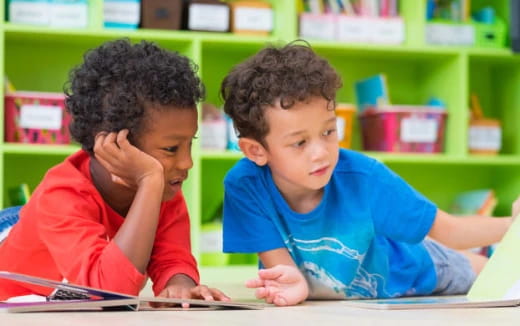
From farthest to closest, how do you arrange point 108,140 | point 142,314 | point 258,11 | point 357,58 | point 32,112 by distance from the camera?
point 357,58, point 258,11, point 32,112, point 108,140, point 142,314

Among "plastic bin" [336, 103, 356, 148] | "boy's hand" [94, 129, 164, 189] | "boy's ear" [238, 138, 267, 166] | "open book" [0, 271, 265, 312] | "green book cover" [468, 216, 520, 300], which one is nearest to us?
"open book" [0, 271, 265, 312]

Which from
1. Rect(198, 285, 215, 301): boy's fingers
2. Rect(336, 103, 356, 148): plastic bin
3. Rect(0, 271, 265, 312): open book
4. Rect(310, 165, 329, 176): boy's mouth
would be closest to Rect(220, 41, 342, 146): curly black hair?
Rect(310, 165, 329, 176): boy's mouth

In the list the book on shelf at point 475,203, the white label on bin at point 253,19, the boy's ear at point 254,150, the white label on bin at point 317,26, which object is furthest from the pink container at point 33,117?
the book on shelf at point 475,203

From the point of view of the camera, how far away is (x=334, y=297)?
4.76 feet

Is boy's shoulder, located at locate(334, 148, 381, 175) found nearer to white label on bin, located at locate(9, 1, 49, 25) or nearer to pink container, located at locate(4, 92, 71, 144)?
pink container, located at locate(4, 92, 71, 144)

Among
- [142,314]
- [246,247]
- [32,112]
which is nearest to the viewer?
[142,314]

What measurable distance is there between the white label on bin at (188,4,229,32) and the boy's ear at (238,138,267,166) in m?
1.47

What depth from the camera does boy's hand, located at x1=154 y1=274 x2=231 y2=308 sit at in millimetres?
1129

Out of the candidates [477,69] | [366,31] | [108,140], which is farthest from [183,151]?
[477,69]

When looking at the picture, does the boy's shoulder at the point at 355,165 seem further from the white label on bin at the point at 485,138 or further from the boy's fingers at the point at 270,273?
the white label on bin at the point at 485,138

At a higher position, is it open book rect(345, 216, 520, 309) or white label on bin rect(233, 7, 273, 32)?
white label on bin rect(233, 7, 273, 32)

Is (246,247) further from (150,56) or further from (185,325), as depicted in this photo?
(185,325)

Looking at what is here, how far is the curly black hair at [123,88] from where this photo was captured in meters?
1.28

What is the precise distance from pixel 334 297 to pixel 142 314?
67cm
